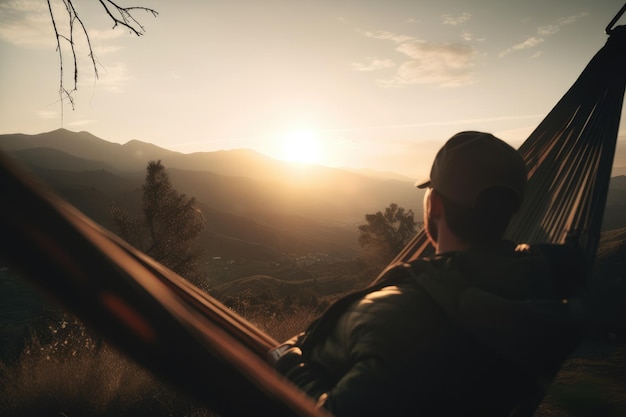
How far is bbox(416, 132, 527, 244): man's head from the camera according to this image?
3.44 ft

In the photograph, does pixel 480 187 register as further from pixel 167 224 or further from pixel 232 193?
pixel 232 193

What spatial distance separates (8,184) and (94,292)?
0.42 ft

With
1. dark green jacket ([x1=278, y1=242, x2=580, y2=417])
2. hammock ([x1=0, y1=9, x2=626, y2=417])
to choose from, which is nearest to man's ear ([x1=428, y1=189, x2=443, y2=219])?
dark green jacket ([x1=278, y1=242, x2=580, y2=417])

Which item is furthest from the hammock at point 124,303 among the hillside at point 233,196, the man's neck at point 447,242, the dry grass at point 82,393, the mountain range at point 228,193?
the mountain range at point 228,193

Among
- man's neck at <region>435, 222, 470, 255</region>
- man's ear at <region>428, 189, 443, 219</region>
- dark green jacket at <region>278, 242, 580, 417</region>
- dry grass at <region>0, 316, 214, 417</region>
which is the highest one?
man's ear at <region>428, 189, 443, 219</region>

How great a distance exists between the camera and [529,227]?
7.73 ft

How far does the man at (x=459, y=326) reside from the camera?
2.72 feet

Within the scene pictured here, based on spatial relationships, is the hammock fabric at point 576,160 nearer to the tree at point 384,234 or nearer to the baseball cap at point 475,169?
the baseball cap at point 475,169

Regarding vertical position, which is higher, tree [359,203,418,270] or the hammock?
the hammock

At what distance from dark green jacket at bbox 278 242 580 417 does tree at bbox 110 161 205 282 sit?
15.6 metres

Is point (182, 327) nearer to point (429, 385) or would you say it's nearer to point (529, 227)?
point (429, 385)

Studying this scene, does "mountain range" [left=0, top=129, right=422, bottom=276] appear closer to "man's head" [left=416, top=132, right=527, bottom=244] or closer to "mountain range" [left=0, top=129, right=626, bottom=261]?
"mountain range" [left=0, top=129, right=626, bottom=261]

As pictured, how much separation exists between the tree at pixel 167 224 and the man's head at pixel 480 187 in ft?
50.9

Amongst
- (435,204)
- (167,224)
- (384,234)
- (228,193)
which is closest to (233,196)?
(228,193)
